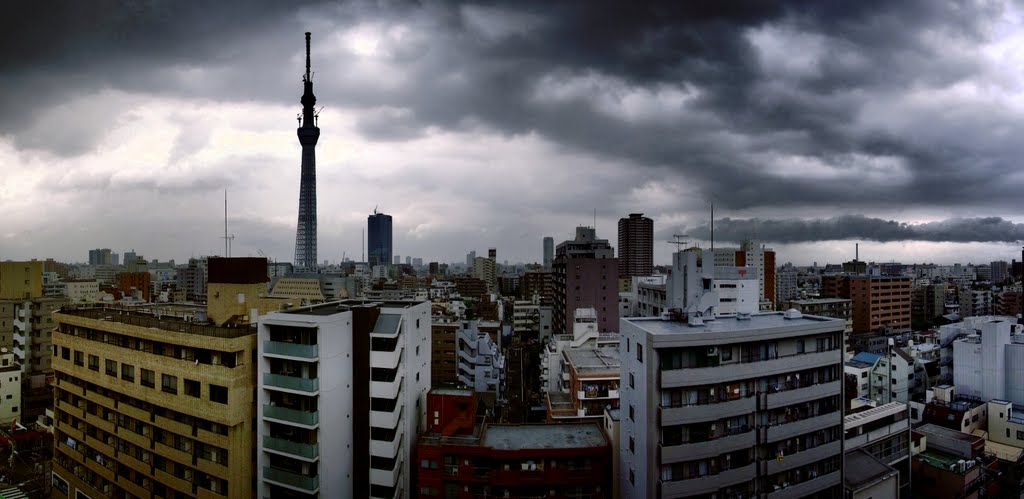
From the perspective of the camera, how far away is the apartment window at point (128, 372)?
23545mm

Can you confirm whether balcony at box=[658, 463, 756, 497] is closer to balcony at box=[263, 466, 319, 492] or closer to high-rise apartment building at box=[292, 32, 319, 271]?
balcony at box=[263, 466, 319, 492]

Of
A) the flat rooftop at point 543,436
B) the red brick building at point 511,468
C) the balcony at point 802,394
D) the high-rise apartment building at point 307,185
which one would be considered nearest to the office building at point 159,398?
the red brick building at point 511,468

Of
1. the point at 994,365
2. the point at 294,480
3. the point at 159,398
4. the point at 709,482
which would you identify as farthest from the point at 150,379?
the point at 994,365

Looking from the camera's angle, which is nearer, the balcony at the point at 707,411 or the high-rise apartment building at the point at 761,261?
the balcony at the point at 707,411

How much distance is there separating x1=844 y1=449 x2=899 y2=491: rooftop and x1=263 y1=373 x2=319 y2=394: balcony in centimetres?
2343

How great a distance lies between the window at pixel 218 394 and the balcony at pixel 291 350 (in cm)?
211

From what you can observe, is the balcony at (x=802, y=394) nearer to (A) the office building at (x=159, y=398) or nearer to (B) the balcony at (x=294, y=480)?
(B) the balcony at (x=294, y=480)

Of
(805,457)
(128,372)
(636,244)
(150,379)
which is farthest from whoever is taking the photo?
(636,244)

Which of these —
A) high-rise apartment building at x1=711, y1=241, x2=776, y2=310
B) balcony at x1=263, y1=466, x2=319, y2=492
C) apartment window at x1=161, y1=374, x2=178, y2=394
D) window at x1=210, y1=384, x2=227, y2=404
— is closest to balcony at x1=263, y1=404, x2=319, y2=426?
window at x1=210, y1=384, x2=227, y2=404

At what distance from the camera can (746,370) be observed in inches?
792

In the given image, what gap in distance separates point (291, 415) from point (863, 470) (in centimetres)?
2623

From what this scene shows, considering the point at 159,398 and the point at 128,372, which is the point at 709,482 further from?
the point at 128,372

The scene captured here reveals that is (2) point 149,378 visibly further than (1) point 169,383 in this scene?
Yes

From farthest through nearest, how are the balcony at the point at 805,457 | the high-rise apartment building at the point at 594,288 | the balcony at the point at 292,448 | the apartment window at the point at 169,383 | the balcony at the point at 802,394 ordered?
the high-rise apartment building at the point at 594,288
the apartment window at the point at 169,383
the balcony at the point at 292,448
the balcony at the point at 805,457
the balcony at the point at 802,394
